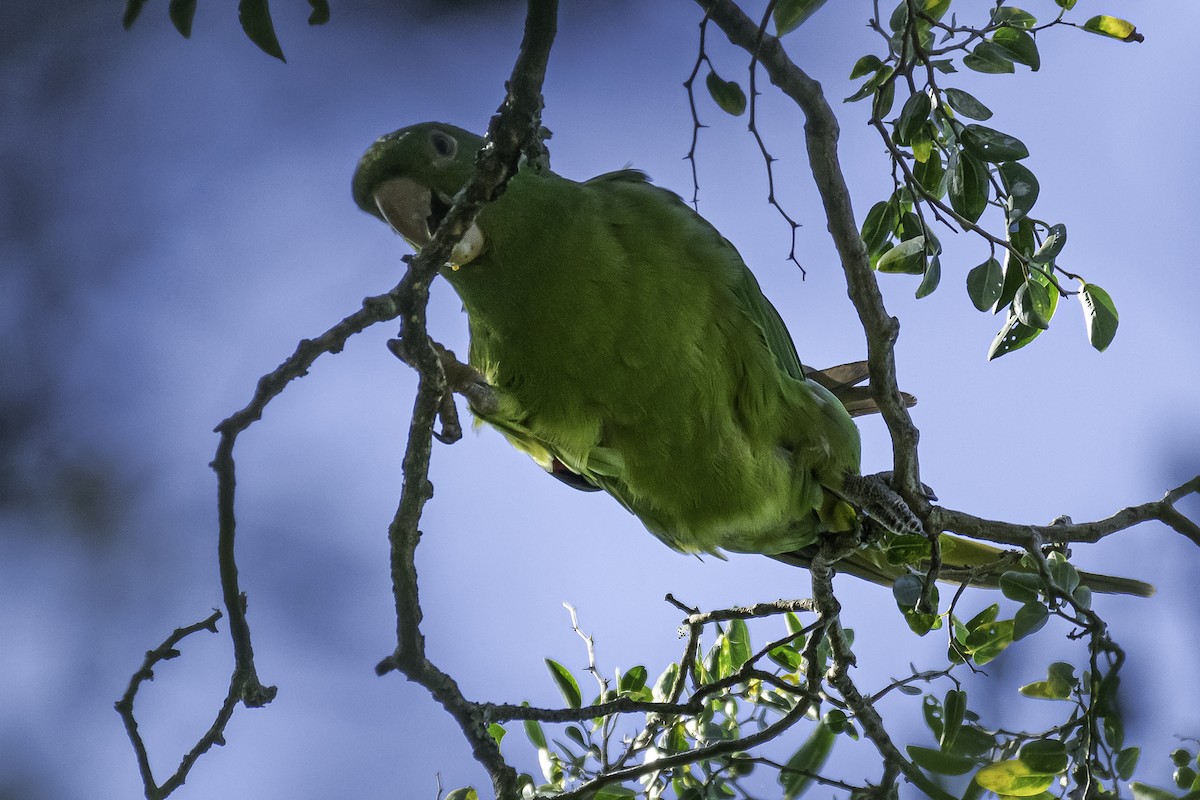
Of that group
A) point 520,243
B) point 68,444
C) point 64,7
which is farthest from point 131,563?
point 520,243

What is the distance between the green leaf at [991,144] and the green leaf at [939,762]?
1.13 m

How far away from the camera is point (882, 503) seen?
2518 millimetres

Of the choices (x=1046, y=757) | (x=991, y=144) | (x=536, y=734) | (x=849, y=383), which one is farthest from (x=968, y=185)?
(x=536, y=734)

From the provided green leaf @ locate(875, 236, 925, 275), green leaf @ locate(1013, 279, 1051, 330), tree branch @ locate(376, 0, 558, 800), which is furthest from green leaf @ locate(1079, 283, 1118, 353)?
tree branch @ locate(376, 0, 558, 800)

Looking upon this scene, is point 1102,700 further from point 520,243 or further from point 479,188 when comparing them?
point 520,243

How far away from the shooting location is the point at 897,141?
6.54ft

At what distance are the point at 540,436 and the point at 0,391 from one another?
6.24ft

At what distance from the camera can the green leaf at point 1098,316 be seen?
183cm

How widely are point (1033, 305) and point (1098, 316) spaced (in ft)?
0.39

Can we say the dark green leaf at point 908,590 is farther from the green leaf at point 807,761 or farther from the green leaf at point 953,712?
the green leaf at point 807,761

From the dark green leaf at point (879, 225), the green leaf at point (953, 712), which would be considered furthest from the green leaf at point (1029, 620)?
the dark green leaf at point (879, 225)

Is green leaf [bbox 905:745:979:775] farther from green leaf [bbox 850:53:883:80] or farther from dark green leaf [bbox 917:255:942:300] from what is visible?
green leaf [bbox 850:53:883:80]

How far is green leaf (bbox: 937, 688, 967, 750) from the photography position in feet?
5.82

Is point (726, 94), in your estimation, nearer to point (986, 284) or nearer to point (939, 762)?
point (986, 284)
